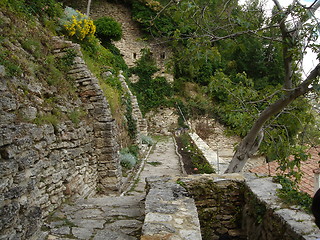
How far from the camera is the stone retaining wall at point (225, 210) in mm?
2649

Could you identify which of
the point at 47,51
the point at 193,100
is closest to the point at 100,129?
the point at 47,51

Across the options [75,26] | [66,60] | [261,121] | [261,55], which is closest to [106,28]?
[75,26]

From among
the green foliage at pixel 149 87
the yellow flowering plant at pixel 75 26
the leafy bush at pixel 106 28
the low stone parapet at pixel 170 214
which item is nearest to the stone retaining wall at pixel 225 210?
the low stone parapet at pixel 170 214

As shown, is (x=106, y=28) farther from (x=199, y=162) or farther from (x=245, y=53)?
(x=245, y=53)

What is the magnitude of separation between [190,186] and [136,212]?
0.92 m

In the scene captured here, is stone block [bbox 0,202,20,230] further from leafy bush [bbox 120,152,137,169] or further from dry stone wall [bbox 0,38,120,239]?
leafy bush [bbox 120,152,137,169]

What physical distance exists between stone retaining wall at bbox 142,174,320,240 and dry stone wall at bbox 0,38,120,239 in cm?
137

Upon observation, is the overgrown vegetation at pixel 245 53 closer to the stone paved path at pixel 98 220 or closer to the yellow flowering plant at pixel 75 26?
the yellow flowering plant at pixel 75 26

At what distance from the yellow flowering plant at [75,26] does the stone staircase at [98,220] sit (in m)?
4.80

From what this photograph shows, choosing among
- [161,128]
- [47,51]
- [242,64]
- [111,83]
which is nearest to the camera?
[47,51]

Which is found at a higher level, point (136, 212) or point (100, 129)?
point (100, 129)

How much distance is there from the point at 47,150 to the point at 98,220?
1294 millimetres

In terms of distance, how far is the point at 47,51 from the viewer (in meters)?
5.70

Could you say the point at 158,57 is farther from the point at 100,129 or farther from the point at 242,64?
the point at 100,129
